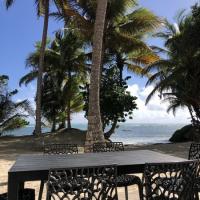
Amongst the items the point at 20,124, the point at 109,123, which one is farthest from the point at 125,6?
the point at 20,124

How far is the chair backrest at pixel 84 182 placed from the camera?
3.70 metres

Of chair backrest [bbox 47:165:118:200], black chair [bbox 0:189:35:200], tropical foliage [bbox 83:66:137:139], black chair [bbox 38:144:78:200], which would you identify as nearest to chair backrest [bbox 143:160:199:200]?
chair backrest [bbox 47:165:118:200]

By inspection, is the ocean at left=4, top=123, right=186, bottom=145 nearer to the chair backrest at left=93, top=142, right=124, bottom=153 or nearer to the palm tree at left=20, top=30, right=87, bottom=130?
the palm tree at left=20, top=30, right=87, bottom=130

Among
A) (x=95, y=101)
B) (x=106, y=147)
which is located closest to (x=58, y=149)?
(x=106, y=147)

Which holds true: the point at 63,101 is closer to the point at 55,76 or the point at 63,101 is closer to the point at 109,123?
the point at 55,76

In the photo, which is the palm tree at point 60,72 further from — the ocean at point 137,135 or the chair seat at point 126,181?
the chair seat at point 126,181

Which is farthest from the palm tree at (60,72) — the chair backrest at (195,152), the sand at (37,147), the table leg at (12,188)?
the table leg at (12,188)

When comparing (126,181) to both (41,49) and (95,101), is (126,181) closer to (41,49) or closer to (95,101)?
(95,101)

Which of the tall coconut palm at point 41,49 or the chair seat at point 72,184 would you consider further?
the tall coconut palm at point 41,49

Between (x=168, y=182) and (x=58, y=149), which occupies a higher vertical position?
(x=58, y=149)

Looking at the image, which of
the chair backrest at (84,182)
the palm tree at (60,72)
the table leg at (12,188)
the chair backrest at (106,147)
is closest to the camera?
the chair backrest at (84,182)

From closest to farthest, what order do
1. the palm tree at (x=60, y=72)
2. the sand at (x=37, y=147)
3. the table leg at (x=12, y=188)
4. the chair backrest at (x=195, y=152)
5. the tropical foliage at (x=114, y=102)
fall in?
the table leg at (x=12, y=188), the chair backrest at (x=195, y=152), the sand at (x=37, y=147), the tropical foliage at (x=114, y=102), the palm tree at (x=60, y=72)

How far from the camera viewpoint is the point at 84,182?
149 inches

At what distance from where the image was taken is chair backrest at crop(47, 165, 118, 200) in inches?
146
